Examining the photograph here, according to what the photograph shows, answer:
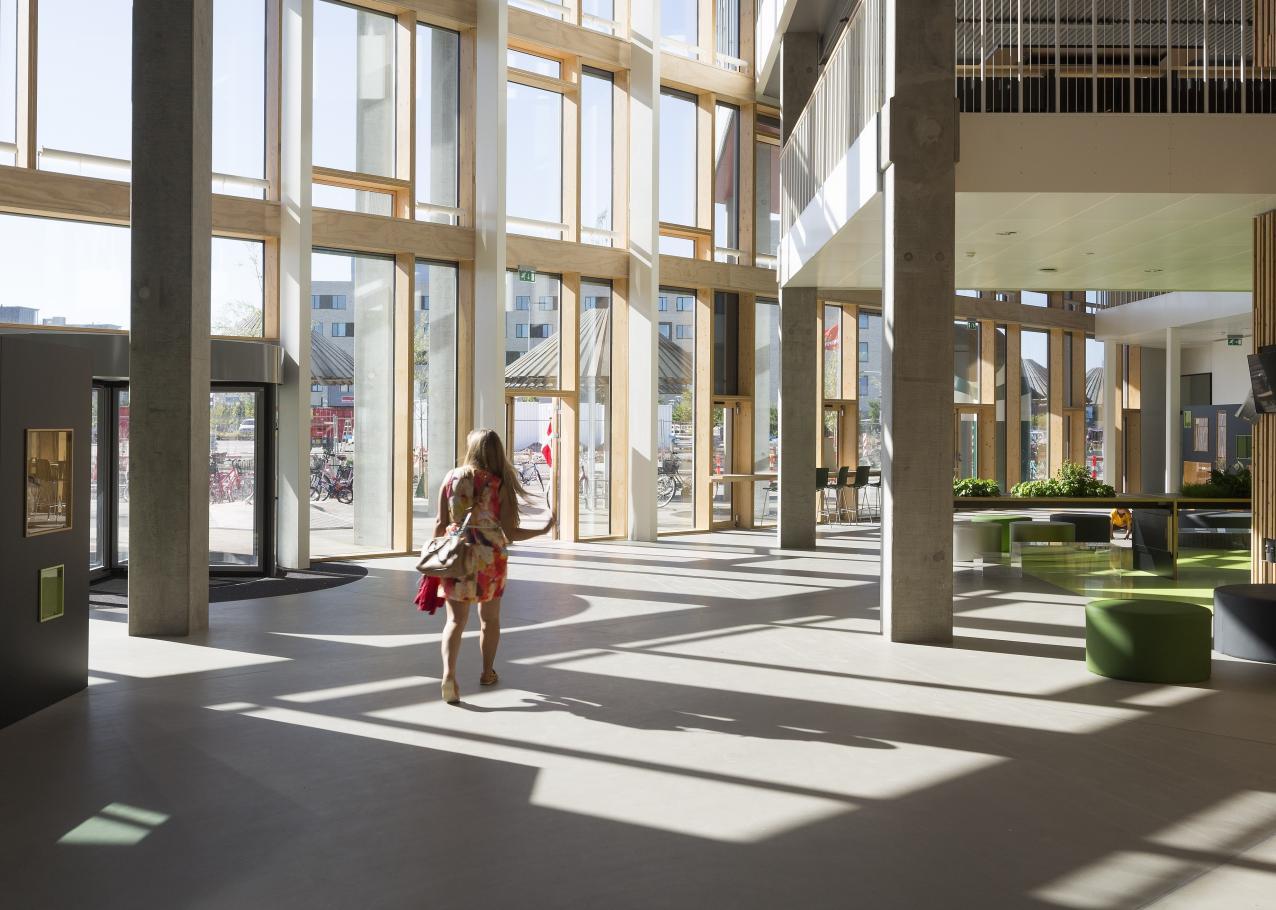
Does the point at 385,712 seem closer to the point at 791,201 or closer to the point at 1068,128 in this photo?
the point at 1068,128

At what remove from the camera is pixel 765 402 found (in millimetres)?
19281

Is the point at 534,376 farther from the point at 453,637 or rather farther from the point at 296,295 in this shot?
the point at 453,637

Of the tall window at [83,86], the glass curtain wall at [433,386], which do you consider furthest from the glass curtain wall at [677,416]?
the tall window at [83,86]

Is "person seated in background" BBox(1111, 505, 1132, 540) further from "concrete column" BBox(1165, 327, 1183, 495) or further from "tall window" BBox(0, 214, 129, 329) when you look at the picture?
"tall window" BBox(0, 214, 129, 329)

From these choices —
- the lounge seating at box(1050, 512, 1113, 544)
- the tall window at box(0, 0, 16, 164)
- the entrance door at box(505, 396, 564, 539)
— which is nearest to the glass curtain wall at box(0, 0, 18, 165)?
the tall window at box(0, 0, 16, 164)

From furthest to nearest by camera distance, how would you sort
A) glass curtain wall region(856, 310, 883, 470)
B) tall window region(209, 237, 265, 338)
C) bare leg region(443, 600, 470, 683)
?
glass curtain wall region(856, 310, 883, 470)
tall window region(209, 237, 265, 338)
bare leg region(443, 600, 470, 683)

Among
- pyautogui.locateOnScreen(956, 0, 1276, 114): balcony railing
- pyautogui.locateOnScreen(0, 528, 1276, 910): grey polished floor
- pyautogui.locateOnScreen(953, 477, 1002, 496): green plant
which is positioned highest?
pyautogui.locateOnScreen(956, 0, 1276, 114): balcony railing

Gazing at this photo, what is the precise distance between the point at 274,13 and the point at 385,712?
10269 millimetres

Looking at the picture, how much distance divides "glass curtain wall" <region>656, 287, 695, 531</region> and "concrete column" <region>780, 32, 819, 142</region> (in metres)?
3.67

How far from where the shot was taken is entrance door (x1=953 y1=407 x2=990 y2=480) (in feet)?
81.7

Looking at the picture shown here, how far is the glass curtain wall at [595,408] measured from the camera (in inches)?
661

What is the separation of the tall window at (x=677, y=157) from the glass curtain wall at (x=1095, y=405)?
44.5ft

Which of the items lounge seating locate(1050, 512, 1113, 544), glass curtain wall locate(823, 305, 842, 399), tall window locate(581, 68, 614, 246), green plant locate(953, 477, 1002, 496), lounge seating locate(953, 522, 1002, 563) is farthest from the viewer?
glass curtain wall locate(823, 305, 842, 399)

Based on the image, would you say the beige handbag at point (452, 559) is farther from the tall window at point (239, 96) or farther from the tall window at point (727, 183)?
the tall window at point (727, 183)
